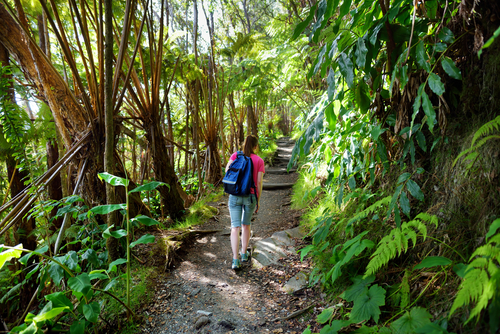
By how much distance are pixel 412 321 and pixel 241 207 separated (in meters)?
1.99

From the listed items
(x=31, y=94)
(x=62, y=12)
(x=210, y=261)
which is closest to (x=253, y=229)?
(x=210, y=261)

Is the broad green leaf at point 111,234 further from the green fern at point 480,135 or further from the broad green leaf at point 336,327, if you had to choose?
the green fern at point 480,135

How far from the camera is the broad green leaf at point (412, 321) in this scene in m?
1.20

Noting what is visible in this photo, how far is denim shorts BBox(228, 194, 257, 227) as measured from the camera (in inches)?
116

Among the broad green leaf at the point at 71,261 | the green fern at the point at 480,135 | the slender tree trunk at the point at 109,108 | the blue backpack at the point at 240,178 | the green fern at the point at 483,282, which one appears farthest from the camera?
the blue backpack at the point at 240,178

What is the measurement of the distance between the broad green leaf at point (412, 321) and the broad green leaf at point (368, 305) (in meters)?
0.12

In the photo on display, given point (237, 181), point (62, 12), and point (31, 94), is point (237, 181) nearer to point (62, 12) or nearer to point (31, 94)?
point (31, 94)

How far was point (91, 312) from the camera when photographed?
4.94ft

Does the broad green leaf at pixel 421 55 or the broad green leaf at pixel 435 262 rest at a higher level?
the broad green leaf at pixel 421 55

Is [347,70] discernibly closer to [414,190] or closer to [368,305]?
[414,190]

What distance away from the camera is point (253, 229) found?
4219 millimetres

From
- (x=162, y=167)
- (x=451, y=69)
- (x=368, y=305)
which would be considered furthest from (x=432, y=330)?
(x=162, y=167)

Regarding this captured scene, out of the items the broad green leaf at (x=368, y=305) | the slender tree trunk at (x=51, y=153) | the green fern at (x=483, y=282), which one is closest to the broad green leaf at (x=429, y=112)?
the green fern at (x=483, y=282)

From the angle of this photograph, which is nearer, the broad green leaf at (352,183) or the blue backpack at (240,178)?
the broad green leaf at (352,183)
